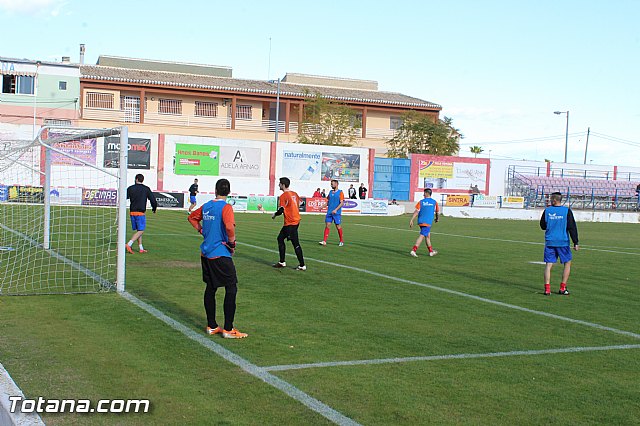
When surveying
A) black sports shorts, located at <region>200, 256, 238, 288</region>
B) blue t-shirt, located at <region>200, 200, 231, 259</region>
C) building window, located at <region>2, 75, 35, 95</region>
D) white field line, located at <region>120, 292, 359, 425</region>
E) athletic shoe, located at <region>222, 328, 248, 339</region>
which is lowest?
white field line, located at <region>120, 292, 359, 425</region>

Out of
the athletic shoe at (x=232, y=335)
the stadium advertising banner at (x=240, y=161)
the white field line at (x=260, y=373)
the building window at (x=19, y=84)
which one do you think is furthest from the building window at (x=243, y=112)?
the athletic shoe at (x=232, y=335)

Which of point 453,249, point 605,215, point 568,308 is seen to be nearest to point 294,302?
point 568,308

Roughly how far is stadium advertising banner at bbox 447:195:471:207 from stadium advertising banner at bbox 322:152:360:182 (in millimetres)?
7009

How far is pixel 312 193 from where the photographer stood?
51.5 metres

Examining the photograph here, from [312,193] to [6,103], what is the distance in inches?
963

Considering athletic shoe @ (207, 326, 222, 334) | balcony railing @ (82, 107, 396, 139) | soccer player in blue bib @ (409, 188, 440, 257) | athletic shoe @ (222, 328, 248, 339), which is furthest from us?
balcony railing @ (82, 107, 396, 139)

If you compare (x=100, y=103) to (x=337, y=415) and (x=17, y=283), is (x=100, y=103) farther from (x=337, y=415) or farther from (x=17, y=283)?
(x=337, y=415)

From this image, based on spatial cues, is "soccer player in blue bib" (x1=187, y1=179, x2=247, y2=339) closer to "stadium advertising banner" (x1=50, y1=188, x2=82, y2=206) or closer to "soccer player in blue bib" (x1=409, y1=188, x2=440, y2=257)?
"soccer player in blue bib" (x1=409, y1=188, x2=440, y2=257)

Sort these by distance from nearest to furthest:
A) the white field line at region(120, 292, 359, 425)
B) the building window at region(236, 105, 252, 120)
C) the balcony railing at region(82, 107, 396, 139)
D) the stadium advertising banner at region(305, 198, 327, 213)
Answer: the white field line at region(120, 292, 359, 425) < the stadium advertising banner at region(305, 198, 327, 213) < the balcony railing at region(82, 107, 396, 139) < the building window at region(236, 105, 252, 120)

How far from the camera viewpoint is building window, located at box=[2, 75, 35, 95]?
54.5 m

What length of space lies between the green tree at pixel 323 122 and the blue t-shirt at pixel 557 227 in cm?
4926

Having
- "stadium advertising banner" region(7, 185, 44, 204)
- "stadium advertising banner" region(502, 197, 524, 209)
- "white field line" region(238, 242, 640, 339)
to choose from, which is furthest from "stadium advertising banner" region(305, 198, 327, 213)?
"white field line" region(238, 242, 640, 339)

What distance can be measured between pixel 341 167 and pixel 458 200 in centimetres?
919

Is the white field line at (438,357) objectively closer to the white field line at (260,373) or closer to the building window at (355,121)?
the white field line at (260,373)
